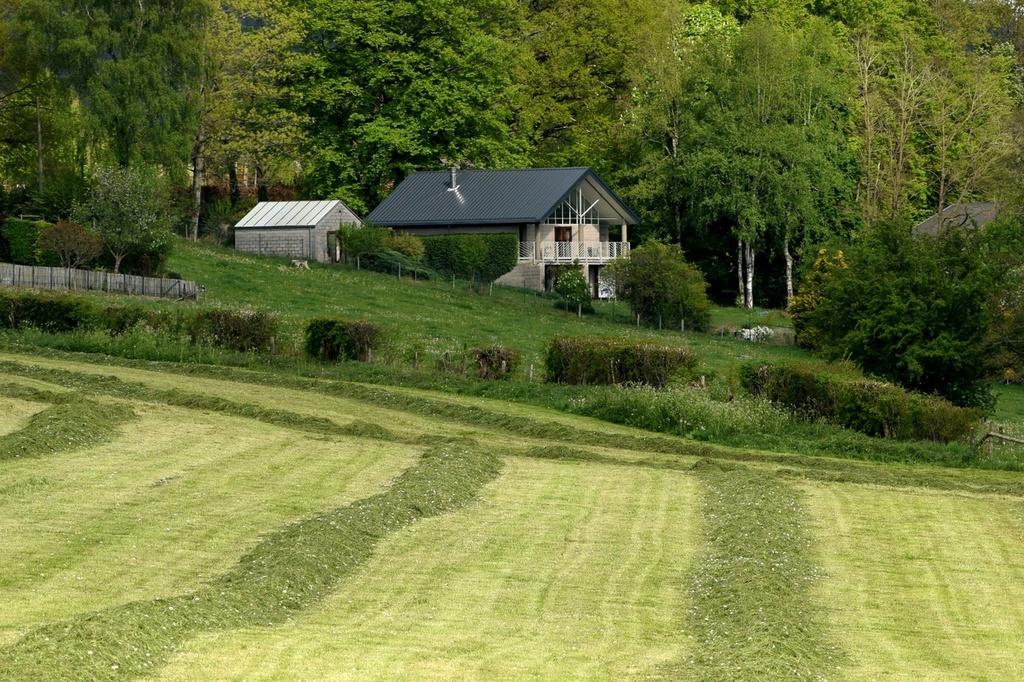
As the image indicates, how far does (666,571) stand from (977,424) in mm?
20794

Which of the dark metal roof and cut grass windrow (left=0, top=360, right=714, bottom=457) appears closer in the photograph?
cut grass windrow (left=0, top=360, right=714, bottom=457)

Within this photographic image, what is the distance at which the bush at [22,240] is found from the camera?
65.6 metres

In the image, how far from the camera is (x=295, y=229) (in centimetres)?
8469

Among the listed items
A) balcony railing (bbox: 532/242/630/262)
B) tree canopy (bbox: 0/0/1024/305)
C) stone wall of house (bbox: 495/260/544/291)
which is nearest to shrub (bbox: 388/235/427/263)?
stone wall of house (bbox: 495/260/544/291)

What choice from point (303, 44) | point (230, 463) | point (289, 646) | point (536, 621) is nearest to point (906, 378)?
point (230, 463)

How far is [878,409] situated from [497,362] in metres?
12.1

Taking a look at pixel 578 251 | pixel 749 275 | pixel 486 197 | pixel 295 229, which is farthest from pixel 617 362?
pixel 486 197

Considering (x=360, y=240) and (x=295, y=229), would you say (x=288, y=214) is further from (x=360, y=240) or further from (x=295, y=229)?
(x=360, y=240)

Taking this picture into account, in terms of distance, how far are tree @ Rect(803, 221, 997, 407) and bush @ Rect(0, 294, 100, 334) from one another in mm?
23799

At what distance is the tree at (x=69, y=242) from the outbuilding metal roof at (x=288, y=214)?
19954 millimetres

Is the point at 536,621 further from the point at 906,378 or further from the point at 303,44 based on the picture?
the point at 303,44

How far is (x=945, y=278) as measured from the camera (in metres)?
49.2

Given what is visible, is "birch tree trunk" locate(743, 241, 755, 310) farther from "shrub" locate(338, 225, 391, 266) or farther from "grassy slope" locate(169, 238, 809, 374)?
"shrub" locate(338, 225, 391, 266)

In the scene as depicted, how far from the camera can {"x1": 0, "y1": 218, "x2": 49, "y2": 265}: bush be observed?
215ft
